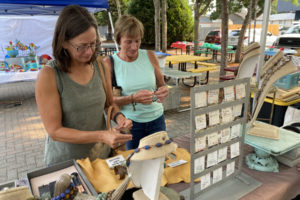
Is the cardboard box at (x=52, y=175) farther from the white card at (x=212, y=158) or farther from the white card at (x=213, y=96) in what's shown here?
the white card at (x=213, y=96)

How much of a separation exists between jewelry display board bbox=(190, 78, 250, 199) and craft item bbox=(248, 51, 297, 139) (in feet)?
1.03

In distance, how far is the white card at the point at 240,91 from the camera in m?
1.04

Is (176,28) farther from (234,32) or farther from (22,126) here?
(22,126)

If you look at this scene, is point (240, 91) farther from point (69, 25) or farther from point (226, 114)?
point (69, 25)

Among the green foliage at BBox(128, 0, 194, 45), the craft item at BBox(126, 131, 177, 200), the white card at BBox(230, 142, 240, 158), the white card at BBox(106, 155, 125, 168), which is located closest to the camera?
the craft item at BBox(126, 131, 177, 200)

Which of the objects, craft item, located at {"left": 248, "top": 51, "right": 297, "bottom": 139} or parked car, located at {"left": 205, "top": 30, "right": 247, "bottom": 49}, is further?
parked car, located at {"left": 205, "top": 30, "right": 247, "bottom": 49}

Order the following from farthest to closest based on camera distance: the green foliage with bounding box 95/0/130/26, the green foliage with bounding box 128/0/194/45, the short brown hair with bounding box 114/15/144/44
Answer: the green foliage with bounding box 95/0/130/26
the green foliage with bounding box 128/0/194/45
the short brown hair with bounding box 114/15/144/44

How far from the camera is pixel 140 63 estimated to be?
5.79ft

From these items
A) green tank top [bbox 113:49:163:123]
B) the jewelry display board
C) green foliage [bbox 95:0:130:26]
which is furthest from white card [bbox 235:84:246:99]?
green foliage [bbox 95:0:130:26]

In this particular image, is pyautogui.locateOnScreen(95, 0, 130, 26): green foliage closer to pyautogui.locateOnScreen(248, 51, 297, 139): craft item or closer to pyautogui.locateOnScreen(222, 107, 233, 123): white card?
pyautogui.locateOnScreen(248, 51, 297, 139): craft item

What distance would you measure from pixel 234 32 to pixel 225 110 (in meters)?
17.0

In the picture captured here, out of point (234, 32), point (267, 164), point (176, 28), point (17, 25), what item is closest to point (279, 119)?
point (267, 164)

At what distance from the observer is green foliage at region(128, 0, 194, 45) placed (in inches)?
715

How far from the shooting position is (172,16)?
1816cm
